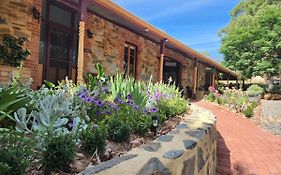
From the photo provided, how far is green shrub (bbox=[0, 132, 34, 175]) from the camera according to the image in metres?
1.41

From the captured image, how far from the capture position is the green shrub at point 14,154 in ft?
4.61

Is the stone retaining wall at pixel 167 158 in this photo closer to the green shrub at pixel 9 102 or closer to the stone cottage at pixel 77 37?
the green shrub at pixel 9 102

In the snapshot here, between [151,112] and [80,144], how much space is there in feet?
5.29

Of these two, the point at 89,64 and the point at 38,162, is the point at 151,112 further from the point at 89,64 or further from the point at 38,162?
the point at 89,64

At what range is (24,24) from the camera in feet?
17.5

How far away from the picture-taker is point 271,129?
8.39 meters

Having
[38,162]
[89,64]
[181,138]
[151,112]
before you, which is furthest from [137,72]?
[38,162]

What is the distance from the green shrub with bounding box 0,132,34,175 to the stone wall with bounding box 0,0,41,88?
3.99m

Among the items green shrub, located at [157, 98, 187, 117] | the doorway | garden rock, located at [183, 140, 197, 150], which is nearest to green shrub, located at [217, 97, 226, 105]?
the doorway

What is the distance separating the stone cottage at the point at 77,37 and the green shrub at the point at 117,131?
319cm

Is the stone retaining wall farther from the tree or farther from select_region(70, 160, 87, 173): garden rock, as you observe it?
the tree

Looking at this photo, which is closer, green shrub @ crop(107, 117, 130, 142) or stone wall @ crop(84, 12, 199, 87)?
green shrub @ crop(107, 117, 130, 142)

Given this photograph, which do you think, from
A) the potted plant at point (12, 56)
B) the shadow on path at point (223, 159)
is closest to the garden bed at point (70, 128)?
the shadow on path at point (223, 159)

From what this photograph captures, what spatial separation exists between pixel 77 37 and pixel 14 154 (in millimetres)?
6060
